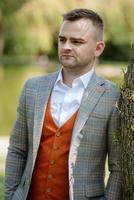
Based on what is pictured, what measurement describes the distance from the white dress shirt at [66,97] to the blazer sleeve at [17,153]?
18 centimetres

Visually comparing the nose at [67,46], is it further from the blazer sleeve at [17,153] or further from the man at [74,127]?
the blazer sleeve at [17,153]

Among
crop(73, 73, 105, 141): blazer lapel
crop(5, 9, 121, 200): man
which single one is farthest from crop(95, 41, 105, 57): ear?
crop(73, 73, 105, 141): blazer lapel

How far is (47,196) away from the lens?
9.75 feet

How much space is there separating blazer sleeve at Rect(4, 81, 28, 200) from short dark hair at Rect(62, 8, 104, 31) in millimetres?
444

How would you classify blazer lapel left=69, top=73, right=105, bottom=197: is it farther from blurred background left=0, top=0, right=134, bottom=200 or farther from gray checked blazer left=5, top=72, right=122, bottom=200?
blurred background left=0, top=0, right=134, bottom=200

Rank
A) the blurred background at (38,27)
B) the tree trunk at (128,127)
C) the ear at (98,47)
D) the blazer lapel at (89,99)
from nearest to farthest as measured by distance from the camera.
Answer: the tree trunk at (128,127), the blazer lapel at (89,99), the ear at (98,47), the blurred background at (38,27)

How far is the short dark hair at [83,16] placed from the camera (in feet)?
9.86

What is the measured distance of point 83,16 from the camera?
3033mm

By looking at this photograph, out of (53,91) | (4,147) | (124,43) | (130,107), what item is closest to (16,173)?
(53,91)

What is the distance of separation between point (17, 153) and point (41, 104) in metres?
0.32

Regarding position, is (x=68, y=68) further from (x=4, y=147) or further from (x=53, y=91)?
(x=4, y=147)

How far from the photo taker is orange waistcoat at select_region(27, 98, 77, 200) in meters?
2.95

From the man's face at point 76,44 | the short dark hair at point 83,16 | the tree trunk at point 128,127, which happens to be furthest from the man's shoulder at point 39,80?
the tree trunk at point 128,127

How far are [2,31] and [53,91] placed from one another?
35751 mm
